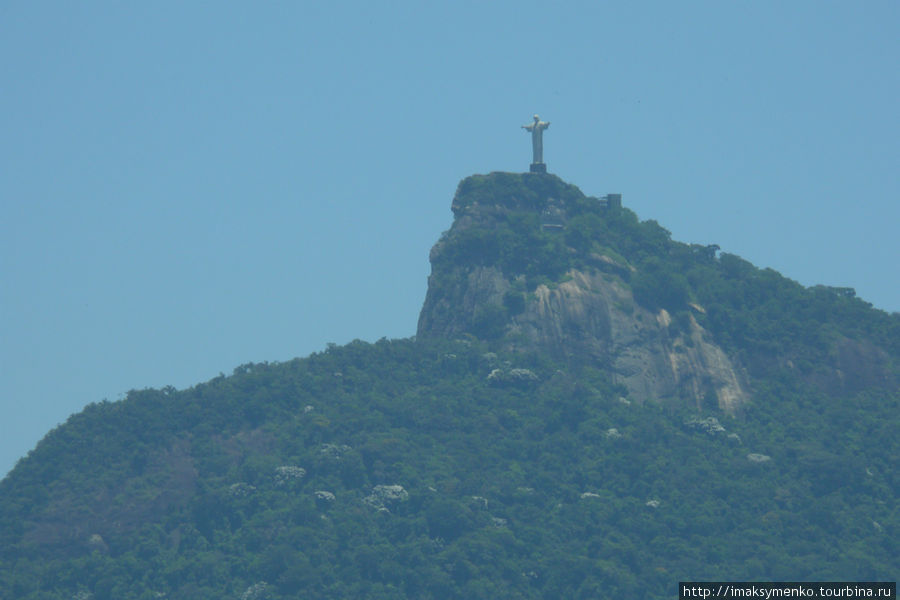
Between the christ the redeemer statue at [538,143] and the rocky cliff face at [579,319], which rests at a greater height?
the christ the redeemer statue at [538,143]

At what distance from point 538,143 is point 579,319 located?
18.6 m

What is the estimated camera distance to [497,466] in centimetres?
15162

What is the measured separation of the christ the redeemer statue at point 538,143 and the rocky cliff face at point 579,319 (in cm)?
358

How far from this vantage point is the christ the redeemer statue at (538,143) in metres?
172

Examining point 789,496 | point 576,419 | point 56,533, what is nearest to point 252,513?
point 56,533

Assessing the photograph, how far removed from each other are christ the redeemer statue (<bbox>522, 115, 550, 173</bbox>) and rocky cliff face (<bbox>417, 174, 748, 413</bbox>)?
141 inches

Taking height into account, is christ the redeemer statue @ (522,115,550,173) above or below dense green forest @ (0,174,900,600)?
above

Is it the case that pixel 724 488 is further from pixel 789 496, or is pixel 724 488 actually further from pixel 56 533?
pixel 56 533

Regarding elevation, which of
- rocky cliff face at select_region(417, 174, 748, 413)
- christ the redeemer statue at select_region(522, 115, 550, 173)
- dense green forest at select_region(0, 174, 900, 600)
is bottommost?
dense green forest at select_region(0, 174, 900, 600)

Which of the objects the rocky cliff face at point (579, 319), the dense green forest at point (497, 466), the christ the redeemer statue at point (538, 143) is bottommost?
the dense green forest at point (497, 466)

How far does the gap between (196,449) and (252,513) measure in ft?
35.6

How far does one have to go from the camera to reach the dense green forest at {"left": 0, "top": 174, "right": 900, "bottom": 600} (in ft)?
448

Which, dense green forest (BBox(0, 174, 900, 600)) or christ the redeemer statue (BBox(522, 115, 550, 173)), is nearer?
dense green forest (BBox(0, 174, 900, 600))

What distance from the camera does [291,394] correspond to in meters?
160
